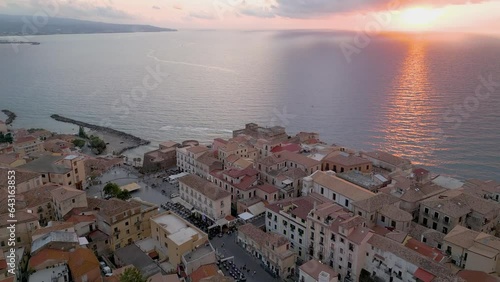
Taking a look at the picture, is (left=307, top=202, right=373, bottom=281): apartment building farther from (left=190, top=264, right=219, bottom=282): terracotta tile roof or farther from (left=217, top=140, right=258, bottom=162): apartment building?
(left=217, top=140, right=258, bottom=162): apartment building

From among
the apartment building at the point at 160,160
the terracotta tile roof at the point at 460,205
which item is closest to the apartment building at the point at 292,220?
the terracotta tile roof at the point at 460,205

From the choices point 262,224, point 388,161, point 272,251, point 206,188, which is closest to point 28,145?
point 206,188

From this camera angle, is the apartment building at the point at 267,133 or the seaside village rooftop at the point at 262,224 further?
the apartment building at the point at 267,133

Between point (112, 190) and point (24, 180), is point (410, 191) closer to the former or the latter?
point (112, 190)

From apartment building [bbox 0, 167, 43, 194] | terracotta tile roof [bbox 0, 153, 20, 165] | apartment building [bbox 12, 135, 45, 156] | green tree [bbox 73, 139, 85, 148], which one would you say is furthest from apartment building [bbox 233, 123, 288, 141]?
terracotta tile roof [bbox 0, 153, 20, 165]

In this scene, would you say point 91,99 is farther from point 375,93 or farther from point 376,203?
point 376,203

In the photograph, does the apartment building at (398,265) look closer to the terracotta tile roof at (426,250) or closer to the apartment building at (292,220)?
the terracotta tile roof at (426,250)
